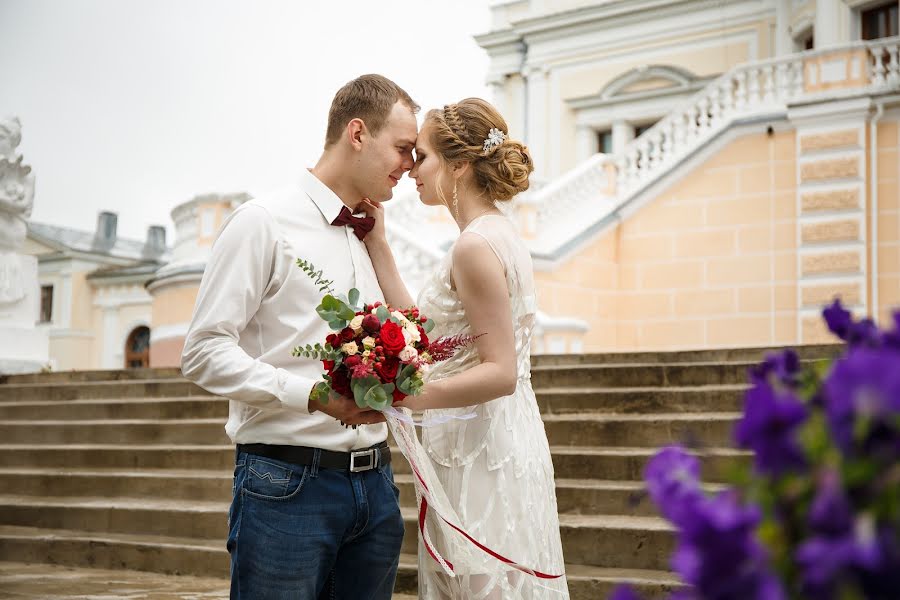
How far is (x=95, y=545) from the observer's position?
5707mm

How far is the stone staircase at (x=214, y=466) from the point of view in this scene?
486 cm

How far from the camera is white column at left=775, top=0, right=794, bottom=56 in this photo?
1609cm

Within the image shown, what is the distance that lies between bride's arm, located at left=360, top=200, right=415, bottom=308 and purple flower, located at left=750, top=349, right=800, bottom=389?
163 cm

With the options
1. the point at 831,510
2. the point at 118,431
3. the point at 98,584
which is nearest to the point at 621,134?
the point at 118,431

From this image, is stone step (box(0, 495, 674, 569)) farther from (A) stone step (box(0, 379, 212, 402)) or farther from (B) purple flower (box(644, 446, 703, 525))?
(B) purple flower (box(644, 446, 703, 525))

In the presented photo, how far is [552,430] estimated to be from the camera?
602 centimetres

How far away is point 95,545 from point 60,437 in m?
2.25

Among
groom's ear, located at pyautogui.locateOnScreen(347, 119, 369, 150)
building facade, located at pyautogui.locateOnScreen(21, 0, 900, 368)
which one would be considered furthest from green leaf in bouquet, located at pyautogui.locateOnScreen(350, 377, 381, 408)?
building facade, located at pyautogui.locateOnScreen(21, 0, 900, 368)

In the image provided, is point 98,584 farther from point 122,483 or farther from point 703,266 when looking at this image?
point 703,266

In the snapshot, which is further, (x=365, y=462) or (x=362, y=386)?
(x=365, y=462)

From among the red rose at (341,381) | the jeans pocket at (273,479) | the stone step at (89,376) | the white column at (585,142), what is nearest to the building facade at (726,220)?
the stone step at (89,376)

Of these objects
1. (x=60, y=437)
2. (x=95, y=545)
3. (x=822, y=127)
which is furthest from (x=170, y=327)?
(x=822, y=127)

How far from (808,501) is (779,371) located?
0.36 metres

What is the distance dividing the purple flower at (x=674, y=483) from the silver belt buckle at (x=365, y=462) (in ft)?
5.24
